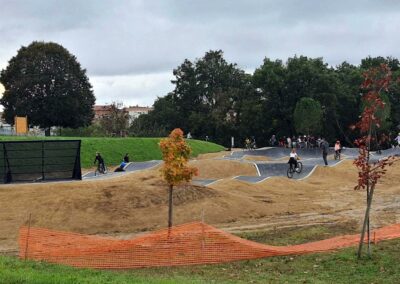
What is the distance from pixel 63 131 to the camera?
73375 mm

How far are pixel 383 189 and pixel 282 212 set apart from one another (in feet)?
38.1

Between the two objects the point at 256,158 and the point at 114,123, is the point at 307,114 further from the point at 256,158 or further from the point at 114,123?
the point at 114,123

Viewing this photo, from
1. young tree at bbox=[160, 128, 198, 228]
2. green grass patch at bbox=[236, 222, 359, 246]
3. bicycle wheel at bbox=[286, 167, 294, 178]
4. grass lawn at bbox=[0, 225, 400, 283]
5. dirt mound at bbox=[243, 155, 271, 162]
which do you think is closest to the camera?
grass lawn at bbox=[0, 225, 400, 283]

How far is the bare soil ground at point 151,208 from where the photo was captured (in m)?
20.5

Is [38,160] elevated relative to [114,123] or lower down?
lower down

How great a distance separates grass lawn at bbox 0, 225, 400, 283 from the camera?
9.40 meters

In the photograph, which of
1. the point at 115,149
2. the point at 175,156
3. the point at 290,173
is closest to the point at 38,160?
the point at 175,156

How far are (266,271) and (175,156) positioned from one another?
6012 millimetres

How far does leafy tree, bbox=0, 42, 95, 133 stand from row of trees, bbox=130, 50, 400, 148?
13.7 metres

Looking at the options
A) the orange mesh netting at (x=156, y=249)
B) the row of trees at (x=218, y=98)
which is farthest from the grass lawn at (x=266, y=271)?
the row of trees at (x=218, y=98)

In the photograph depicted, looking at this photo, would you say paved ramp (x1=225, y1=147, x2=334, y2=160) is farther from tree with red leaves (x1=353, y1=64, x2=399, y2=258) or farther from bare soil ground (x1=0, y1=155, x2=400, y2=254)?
tree with red leaves (x1=353, y1=64, x2=399, y2=258)

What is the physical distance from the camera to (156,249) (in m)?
13.5

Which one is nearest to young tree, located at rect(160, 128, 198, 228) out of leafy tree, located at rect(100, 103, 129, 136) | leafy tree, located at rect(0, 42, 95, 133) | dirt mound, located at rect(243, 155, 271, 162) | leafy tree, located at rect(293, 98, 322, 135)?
dirt mound, located at rect(243, 155, 271, 162)

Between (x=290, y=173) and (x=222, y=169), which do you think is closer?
(x=290, y=173)
